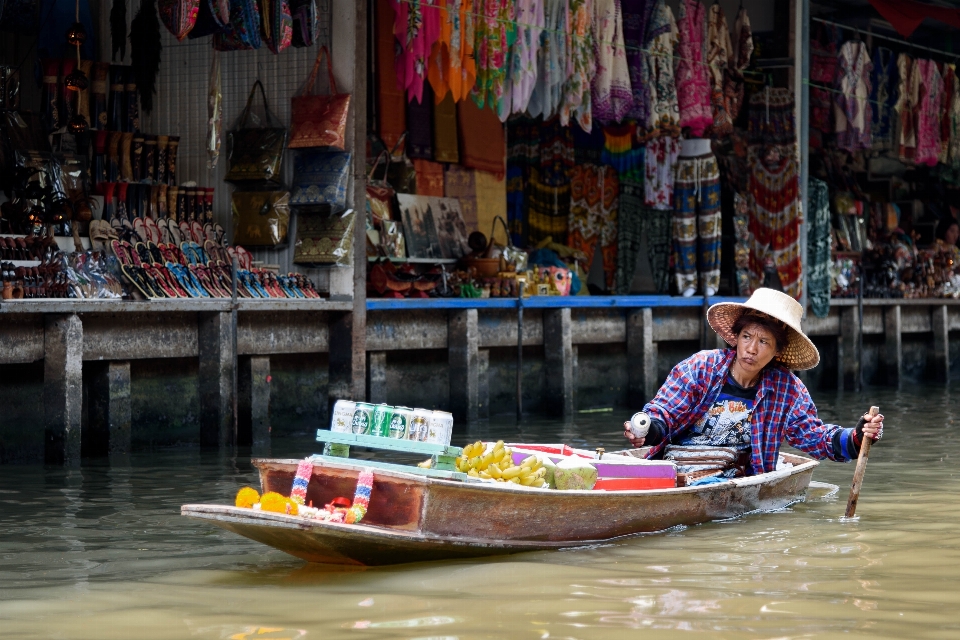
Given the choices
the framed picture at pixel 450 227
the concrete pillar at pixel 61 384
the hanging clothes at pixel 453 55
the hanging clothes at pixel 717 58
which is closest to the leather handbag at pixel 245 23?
the hanging clothes at pixel 453 55

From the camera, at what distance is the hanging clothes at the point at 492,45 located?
1097 centimetres

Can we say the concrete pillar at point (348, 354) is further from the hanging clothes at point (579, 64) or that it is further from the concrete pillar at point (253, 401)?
the hanging clothes at point (579, 64)

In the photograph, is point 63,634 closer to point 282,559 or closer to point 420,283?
point 282,559

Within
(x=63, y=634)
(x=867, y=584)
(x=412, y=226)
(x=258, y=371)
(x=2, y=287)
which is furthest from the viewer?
(x=412, y=226)

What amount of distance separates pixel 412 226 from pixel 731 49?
390 cm

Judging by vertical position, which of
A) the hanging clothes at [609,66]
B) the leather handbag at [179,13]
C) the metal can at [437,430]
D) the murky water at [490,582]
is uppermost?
the hanging clothes at [609,66]

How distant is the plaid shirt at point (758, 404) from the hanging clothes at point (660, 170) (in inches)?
309

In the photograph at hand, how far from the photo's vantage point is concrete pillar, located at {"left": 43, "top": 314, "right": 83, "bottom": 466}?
330 inches

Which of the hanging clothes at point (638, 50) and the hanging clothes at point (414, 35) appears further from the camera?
the hanging clothes at point (638, 50)

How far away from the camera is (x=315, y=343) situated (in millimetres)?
10188

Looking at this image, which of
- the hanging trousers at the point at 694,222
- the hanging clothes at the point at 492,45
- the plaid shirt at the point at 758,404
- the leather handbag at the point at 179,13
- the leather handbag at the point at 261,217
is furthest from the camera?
the hanging trousers at the point at 694,222

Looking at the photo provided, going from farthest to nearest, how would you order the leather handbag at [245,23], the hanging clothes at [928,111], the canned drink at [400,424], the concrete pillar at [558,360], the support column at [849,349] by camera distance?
1. the hanging clothes at [928,111]
2. the support column at [849,349]
3. the concrete pillar at [558,360]
4. the leather handbag at [245,23]
5. the canned drink at [400,424]

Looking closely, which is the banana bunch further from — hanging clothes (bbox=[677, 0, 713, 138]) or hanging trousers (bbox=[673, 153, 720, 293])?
hanging trousers (bbox=[673, 153, 720, 293])

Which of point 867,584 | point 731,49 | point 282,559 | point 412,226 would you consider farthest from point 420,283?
point 867,584
